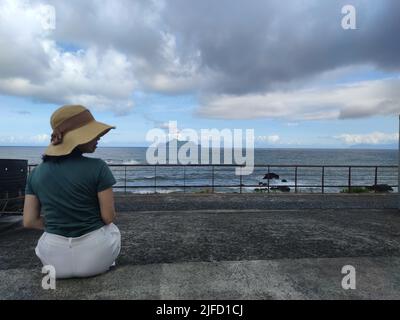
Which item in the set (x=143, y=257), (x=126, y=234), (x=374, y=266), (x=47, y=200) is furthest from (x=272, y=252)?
(x=47, y=200)

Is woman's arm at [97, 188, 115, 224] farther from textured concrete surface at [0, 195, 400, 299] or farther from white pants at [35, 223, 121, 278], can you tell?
textured concrete surface at [0, 195, 400, 299]

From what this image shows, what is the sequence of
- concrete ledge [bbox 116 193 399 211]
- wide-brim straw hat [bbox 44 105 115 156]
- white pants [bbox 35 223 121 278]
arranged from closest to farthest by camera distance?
1. wide-brim straw hat [bbox 44 105 115 156]
2. white pants [bbox 35 223 121 278]
3. concrete ledge [bbox 116 193 399 211]

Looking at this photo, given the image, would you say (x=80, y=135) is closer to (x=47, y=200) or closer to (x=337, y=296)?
(x=47, y=200)

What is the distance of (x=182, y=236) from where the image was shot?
4824 mm

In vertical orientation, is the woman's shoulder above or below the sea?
above

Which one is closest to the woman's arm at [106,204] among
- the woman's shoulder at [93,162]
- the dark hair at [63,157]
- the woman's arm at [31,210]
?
the woman's shoulder at [93,162]

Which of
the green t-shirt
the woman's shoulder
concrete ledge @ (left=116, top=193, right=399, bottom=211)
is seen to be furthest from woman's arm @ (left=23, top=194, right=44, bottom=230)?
concrete ledge @ (left=116, top=193, right=399, bottom=211)

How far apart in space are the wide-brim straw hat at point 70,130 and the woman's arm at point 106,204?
42cm

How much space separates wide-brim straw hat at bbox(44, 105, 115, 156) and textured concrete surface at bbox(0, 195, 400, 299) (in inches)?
46.1

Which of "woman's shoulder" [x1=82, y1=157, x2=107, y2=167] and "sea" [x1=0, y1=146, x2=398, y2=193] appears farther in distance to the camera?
"sea" [x1=0, y1=146, x2=398, y2=193]

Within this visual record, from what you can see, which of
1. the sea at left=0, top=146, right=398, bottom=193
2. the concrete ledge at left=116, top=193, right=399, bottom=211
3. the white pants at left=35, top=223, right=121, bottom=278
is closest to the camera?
the white pants at left=35, top=223, right=121, bottom=278

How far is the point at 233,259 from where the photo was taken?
150 inches

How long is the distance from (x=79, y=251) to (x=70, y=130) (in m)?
1.00

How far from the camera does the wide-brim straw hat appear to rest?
8.81 feet
